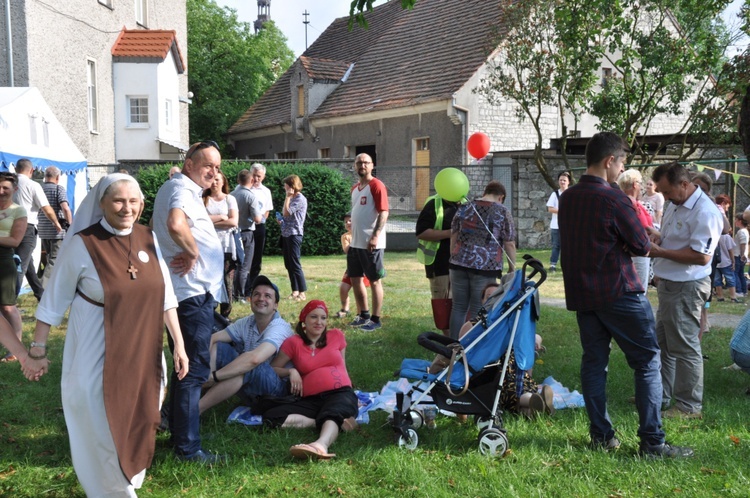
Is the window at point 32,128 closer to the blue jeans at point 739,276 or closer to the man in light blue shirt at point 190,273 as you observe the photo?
the man in light blue shirt at point 190,273

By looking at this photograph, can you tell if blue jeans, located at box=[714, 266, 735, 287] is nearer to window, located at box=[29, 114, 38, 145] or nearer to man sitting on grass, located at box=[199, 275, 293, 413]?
man sitting on grass, located at box=[199, 275, 293, 413]

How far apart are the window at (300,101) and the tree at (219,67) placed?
17.5 metres

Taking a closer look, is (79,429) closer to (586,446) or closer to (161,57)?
(586,446)

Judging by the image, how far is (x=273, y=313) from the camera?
20.2ft

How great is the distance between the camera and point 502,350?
530 centimetres

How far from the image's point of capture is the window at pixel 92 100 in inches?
971

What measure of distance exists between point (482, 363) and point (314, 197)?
16.0 meters

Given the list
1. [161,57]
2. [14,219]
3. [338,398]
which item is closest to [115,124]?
[161,57]

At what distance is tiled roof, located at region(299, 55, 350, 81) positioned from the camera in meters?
31.2

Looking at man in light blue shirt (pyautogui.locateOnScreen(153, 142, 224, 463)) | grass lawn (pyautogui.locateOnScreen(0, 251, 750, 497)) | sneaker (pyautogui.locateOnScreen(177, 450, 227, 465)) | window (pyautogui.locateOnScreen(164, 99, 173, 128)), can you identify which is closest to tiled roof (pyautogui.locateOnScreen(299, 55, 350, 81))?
window (pyautogui.locateOnScreen(164, 99, 173, 128))

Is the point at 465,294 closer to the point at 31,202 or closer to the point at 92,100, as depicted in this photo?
the point at 31,202

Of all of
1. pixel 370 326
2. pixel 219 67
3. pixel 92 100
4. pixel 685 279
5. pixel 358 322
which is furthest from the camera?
pixel 219 67

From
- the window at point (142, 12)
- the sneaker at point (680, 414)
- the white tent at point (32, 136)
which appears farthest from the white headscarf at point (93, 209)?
the window at point (142, 12)

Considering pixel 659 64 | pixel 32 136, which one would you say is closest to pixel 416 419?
pixel 32 136
